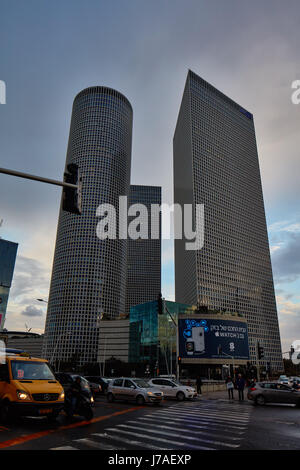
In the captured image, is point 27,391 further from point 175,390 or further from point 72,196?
point 175,390

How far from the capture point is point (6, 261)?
131 metres

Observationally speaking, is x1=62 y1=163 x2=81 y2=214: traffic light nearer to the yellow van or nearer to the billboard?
the yellow van

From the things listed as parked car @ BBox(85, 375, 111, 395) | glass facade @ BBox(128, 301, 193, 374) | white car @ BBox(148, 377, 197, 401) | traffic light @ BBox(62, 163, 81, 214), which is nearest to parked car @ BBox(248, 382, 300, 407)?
white car @ BBox(148, 377, 197, 401)

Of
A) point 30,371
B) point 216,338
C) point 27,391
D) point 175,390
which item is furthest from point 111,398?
point 216,338

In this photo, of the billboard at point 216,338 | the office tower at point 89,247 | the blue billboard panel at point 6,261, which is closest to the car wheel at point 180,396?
the billboard at point 216,338

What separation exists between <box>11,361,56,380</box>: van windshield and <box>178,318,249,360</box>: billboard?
208 ft

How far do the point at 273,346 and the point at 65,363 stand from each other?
11700 cm

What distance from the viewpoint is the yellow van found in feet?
33.4

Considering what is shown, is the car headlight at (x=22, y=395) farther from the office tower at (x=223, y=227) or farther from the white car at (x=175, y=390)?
the office tower at (x=223, y=227)

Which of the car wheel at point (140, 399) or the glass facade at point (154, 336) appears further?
the glass facade at point (154, 336)

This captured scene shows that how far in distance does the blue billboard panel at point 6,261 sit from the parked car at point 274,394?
417 ft

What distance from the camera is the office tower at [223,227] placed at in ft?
534
